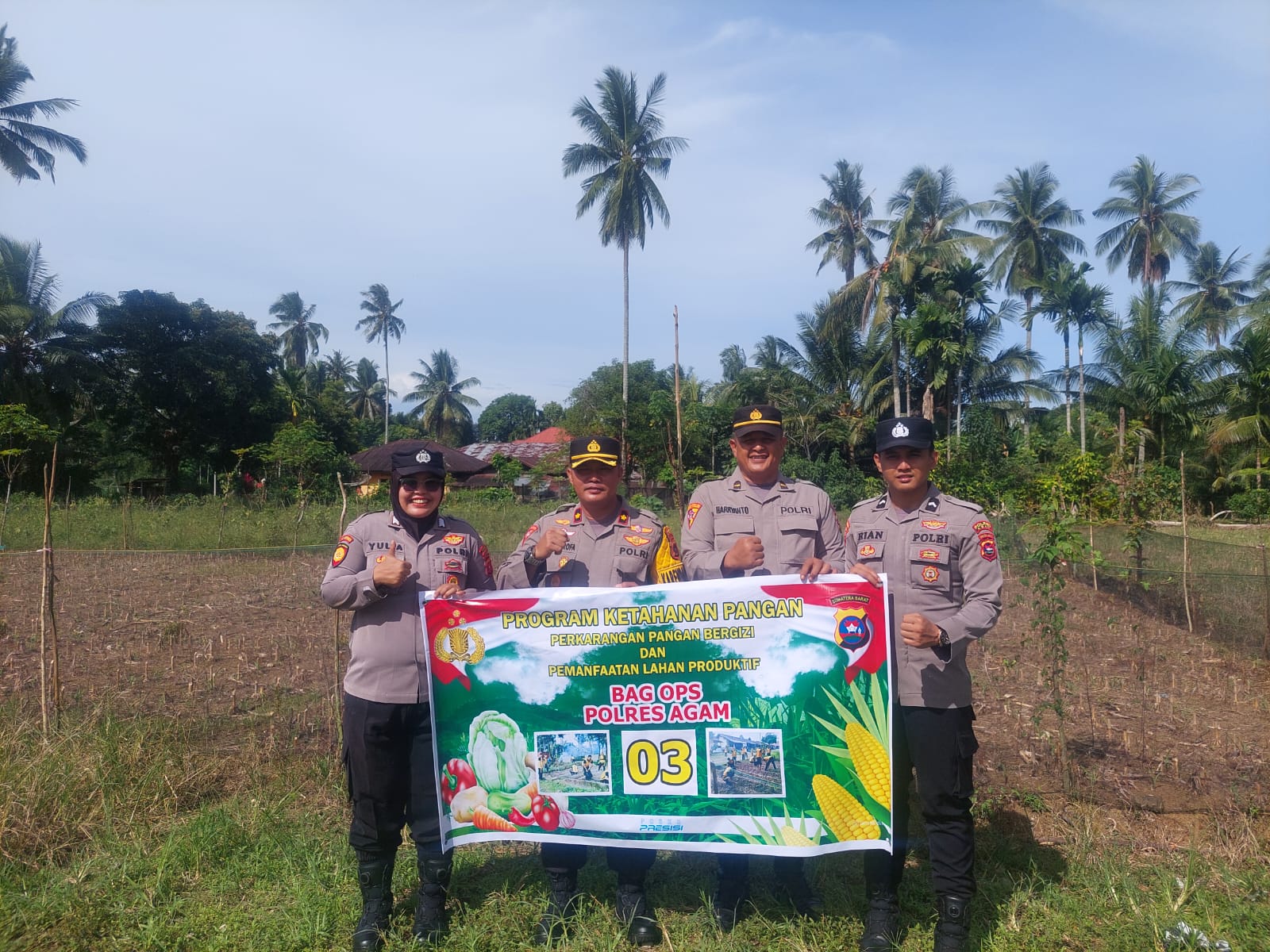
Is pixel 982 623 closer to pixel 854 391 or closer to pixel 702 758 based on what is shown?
pixel 702 758

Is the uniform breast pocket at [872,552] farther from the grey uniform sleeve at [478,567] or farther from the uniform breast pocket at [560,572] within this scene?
the grey uniform sleeve at [478,567]

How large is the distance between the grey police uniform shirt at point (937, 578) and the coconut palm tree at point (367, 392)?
197 feet

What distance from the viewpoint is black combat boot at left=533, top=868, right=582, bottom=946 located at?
10.6 feet

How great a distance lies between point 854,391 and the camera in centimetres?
3484

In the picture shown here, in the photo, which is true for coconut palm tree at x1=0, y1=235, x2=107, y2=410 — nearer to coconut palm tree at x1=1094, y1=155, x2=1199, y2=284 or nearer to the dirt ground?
the dirt ground

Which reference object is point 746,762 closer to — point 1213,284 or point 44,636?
point 44,636

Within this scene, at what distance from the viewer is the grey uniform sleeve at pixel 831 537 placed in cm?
338

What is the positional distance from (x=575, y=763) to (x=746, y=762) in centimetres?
63

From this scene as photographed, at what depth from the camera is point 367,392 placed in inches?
2421

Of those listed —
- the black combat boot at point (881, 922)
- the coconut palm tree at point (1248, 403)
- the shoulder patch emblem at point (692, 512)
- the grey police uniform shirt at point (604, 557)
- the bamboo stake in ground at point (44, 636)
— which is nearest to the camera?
the black combat boot at point (881, 922)

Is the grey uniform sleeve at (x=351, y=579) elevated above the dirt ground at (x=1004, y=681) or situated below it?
above

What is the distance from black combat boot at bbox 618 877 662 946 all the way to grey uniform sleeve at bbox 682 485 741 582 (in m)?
1.20

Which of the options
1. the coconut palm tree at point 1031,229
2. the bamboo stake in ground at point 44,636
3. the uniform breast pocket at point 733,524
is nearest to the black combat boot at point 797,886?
the uniform breast pocket at point 733,524

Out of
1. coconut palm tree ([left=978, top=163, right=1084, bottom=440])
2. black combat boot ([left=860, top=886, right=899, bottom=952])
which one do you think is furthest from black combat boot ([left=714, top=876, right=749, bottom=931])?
coconut palm tree ([left=978, top=163, right=1084, bottom=440])
